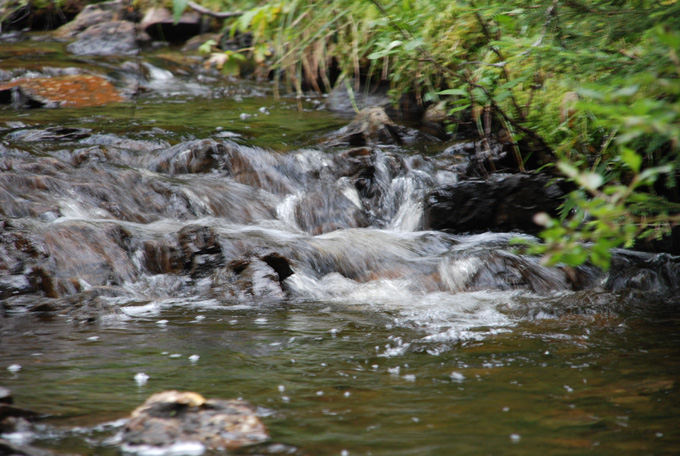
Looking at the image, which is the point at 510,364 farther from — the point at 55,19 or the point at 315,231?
the point at 55,19

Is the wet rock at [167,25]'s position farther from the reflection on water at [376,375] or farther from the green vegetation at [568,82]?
the reflection on water at [376,375]

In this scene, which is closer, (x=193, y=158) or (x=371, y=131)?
(x=193, y=158)

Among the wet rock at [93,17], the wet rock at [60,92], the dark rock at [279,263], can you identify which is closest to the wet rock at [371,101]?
the wet rock at [60,92]

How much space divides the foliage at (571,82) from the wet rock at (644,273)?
20 centimetres

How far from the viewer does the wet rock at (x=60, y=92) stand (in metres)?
8.84

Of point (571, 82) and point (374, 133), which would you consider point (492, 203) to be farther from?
point (571, 82)

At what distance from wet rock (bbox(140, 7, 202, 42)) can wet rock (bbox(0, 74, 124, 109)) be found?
484 centimetres

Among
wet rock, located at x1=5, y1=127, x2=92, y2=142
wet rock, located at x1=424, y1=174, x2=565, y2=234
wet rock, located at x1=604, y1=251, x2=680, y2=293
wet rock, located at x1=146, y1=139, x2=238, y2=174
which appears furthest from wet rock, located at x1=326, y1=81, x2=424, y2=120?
wet rock, located at x1=604, y1=251, x2=680, y2=293

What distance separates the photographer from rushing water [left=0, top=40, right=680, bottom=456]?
2.10m

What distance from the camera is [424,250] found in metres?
5.31

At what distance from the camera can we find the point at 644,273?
14.8 ft

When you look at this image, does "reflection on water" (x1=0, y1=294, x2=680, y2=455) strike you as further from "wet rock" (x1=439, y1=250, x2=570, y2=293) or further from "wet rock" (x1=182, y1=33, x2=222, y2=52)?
"wet rock" (x1=182, y1=33, x2=222, y2=52)

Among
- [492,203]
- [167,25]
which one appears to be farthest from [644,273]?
[167,25]

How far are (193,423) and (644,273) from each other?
3883 mm
